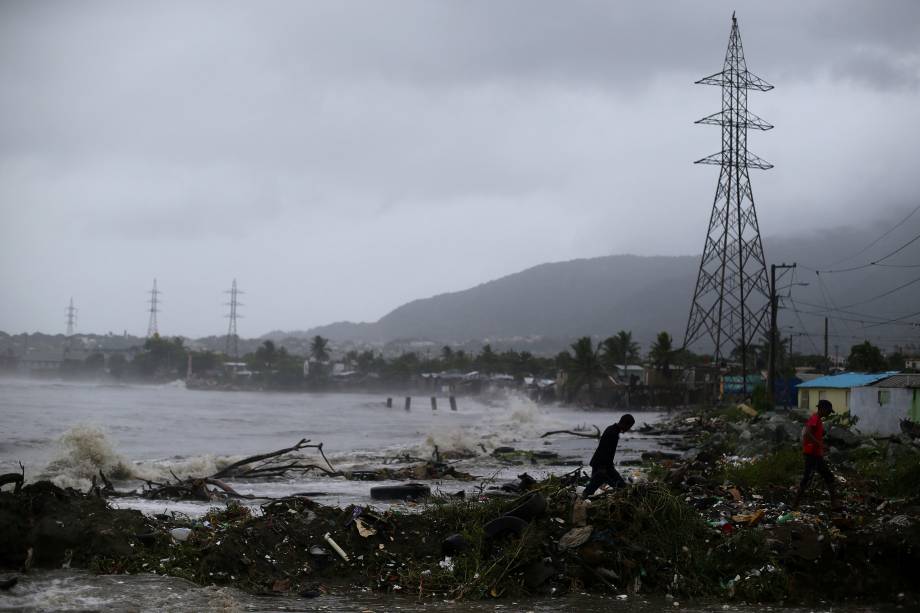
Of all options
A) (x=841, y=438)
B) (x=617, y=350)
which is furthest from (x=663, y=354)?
(x=841, y=438)

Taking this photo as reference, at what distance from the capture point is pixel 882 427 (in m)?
29.1

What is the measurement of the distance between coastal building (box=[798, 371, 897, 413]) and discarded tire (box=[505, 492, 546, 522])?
26094mm

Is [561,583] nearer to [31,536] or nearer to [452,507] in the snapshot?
[452,507]

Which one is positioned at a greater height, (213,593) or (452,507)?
(452,507)

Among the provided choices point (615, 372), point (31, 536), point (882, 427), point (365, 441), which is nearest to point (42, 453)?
point (365, 441)

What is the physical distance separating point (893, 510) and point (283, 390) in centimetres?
14443

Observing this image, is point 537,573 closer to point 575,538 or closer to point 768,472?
point 575,538

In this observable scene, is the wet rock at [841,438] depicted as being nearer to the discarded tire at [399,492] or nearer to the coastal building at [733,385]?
the discarded tire at [399,492]

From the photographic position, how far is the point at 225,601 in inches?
309

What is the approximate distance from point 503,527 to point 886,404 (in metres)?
24.5

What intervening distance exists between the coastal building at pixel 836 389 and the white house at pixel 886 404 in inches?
34.7

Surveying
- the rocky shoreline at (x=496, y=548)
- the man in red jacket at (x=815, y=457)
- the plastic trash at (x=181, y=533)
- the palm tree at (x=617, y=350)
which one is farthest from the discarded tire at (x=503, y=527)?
the palm tree at (x=617, y=350)

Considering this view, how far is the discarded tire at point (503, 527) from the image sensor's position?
29.3ft

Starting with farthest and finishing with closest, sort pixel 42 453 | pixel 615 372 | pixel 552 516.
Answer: pixel 615 372, pixel 42 453, pixel 552 516
